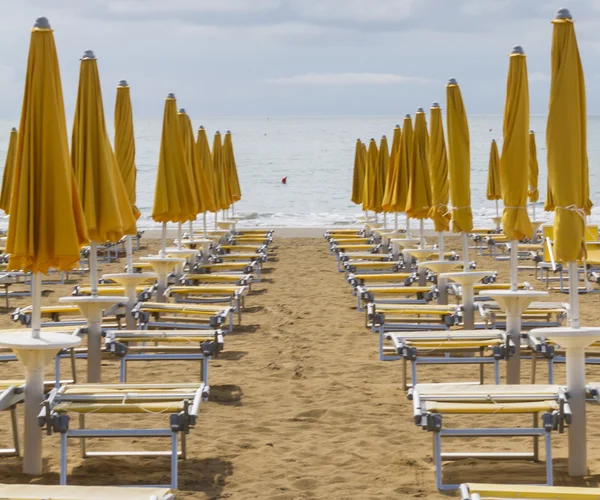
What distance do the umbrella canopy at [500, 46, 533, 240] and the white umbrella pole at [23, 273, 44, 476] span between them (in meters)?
3.18

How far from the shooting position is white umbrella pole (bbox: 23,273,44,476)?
5.17m

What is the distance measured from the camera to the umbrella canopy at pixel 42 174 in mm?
5277

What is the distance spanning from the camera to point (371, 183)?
17688 millimetres

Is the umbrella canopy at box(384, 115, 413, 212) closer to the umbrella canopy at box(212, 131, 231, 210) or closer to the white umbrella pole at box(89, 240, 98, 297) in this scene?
the umbrella canopy at box(212, 131, 231, 210)

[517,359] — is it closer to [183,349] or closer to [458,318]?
[458,318]

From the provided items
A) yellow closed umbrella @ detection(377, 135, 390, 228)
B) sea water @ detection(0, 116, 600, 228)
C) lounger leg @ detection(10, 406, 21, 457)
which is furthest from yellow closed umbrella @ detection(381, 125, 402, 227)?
sea water @ detection(0, 116, 600, 228)

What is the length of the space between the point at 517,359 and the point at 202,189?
6790 mm

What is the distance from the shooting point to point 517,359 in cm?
686

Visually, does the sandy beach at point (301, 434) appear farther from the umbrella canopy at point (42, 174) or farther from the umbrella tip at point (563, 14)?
the umbrella tip at point (563, 14)

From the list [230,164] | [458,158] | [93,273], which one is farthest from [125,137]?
[230,164]

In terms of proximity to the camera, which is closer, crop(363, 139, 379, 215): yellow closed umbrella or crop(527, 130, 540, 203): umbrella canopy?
crop(363, 139, 379, 215): yellow closed umbrella

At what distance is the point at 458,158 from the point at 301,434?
10.9 ft

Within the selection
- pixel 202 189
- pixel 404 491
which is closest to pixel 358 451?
pixel 404 491

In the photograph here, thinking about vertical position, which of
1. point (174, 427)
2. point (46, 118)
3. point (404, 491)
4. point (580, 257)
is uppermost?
point (46, 118)
